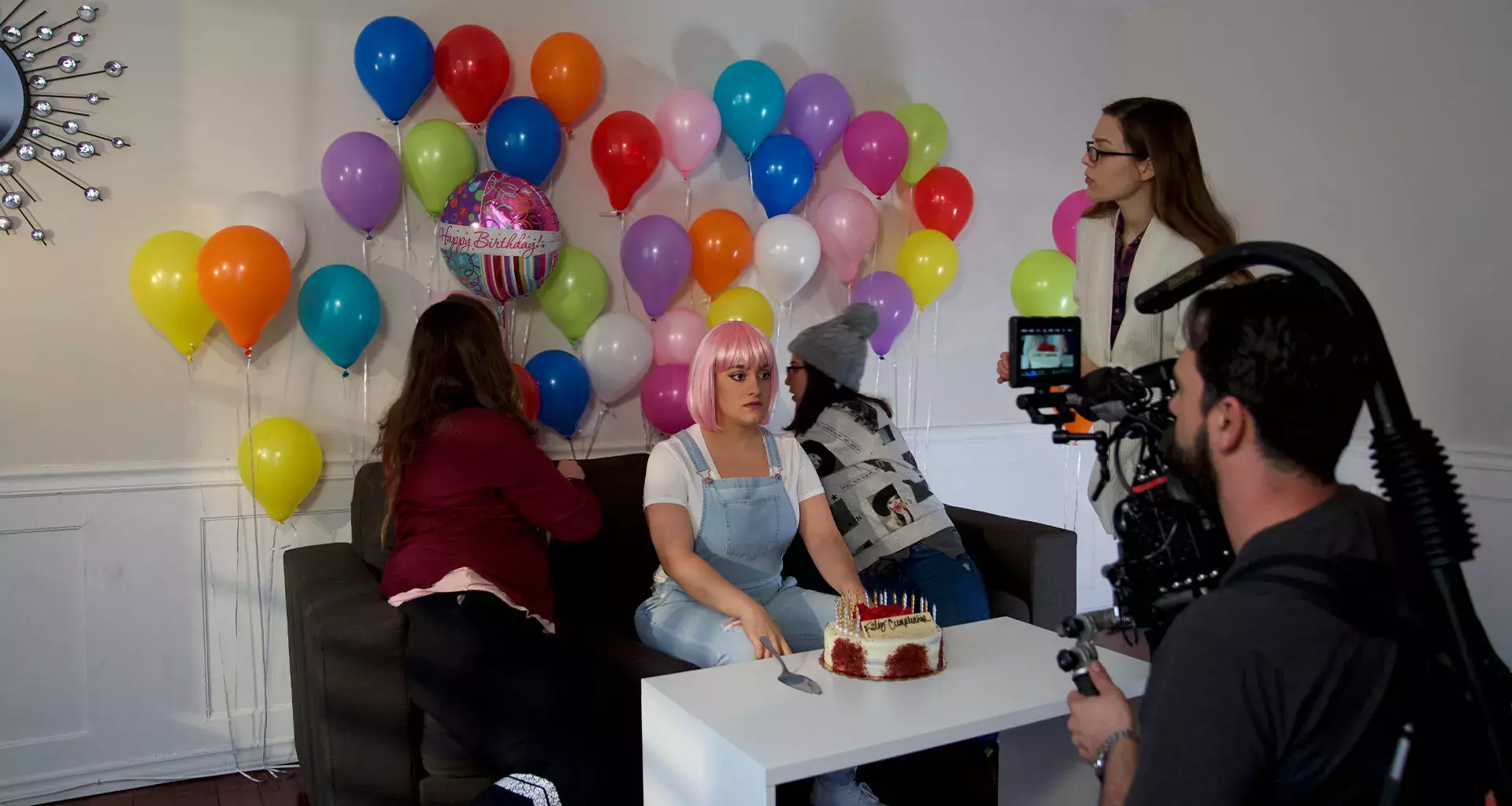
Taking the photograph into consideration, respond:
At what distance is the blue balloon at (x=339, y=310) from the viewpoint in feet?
8.73

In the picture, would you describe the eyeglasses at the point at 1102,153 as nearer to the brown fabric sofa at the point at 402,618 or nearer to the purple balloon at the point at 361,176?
the brown fabric sofa at the point at 402,618

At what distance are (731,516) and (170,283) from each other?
4.73ft

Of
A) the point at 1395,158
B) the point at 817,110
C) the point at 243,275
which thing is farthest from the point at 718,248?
the point at 1395,158

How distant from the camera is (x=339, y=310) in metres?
2.66

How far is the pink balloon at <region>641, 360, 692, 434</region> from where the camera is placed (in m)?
3.05

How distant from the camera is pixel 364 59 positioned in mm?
2752

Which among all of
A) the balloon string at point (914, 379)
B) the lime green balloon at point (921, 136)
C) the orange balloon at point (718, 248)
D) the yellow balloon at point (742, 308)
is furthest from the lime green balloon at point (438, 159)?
the balloon string at point (914, 379)

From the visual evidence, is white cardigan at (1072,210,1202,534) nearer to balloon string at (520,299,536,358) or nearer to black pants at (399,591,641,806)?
black pants at (399,591,641,806)

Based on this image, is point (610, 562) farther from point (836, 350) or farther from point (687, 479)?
point (836, 350)

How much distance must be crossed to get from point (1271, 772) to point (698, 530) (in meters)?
1.54

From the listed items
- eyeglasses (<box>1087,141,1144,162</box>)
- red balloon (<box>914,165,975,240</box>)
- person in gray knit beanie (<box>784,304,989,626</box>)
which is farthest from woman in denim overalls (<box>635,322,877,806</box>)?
red balloon (<box>914,165,975,240</box>)

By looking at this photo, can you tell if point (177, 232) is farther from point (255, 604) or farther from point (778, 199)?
point (778, 199)

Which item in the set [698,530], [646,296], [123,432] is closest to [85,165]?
[123,432]

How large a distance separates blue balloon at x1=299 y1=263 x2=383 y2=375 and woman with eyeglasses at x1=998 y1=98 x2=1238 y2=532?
1.60m
